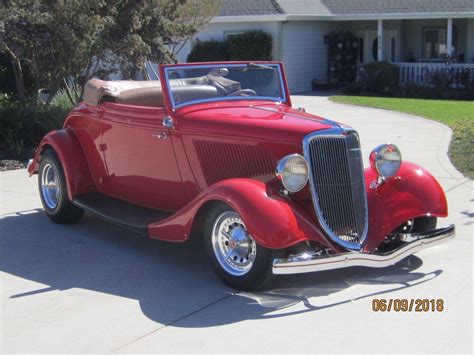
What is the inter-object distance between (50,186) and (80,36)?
16.8 feet

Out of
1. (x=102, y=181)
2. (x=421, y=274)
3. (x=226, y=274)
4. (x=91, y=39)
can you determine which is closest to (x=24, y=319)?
(x=226, y=274)

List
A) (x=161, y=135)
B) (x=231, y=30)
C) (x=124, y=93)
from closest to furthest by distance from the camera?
(x=161, y=135) < (x=124, y=93) < (x=231, y=30)

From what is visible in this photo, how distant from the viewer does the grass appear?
422 inches

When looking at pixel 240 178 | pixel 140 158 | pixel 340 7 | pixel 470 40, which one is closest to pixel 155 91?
pixel 140 158

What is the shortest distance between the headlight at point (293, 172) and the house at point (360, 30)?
63.7 feet

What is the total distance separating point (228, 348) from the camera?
434cm

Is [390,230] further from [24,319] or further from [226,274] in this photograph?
[24,319]

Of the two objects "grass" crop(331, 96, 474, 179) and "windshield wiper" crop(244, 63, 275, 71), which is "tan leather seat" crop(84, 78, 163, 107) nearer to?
"windshield wiper" crop(244, 63, 275, 71)

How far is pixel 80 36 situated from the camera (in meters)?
12.1

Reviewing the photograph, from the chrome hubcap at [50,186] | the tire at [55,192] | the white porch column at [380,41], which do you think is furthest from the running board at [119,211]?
the white porch column at [380,41]

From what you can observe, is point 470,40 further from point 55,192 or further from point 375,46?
point 55,192

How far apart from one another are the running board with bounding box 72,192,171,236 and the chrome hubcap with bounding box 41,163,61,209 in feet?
1.79

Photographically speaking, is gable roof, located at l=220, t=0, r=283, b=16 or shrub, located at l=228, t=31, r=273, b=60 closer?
shrub, located at l=228, t=31, r=273, b=60

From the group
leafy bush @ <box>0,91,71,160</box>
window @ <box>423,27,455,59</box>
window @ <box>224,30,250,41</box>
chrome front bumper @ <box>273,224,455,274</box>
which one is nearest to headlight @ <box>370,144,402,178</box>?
chrome front bumper @ <box>273,224,455,274</box>
